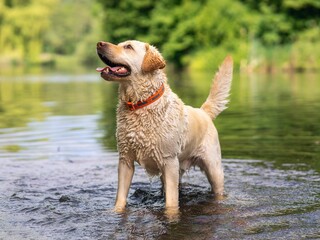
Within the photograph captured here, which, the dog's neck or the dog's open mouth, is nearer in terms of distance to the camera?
the dog's open mouth

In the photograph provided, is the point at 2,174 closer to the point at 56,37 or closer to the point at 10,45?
the point at 10,45

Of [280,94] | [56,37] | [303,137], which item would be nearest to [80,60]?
[56,37]

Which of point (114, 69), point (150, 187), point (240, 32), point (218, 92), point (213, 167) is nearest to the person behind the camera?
point (114, 69)

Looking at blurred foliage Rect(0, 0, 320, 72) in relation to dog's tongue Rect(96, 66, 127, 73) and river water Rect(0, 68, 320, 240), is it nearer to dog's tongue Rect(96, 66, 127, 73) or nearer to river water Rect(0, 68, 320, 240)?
river water Rect(0, 68, 320, 240)

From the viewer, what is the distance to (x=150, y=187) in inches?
287

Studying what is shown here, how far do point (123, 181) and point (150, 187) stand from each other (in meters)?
1.37

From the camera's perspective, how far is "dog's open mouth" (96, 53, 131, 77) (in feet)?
18.2

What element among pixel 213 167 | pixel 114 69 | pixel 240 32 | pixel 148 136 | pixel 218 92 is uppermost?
pixel 240 32

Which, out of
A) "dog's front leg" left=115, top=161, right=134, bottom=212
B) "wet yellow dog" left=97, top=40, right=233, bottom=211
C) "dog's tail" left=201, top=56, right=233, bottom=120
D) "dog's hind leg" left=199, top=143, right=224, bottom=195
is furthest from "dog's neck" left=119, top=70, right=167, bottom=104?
"dog's tail" left=201, top=56, right=233, bottom=120

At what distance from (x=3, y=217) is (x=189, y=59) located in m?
43.3

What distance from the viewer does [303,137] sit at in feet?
36.0

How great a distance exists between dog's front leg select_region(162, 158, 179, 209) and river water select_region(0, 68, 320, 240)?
0.15m

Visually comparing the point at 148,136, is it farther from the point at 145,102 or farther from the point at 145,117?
the point at 145,102

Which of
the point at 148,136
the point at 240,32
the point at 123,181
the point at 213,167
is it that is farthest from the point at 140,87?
the point at 240,32
